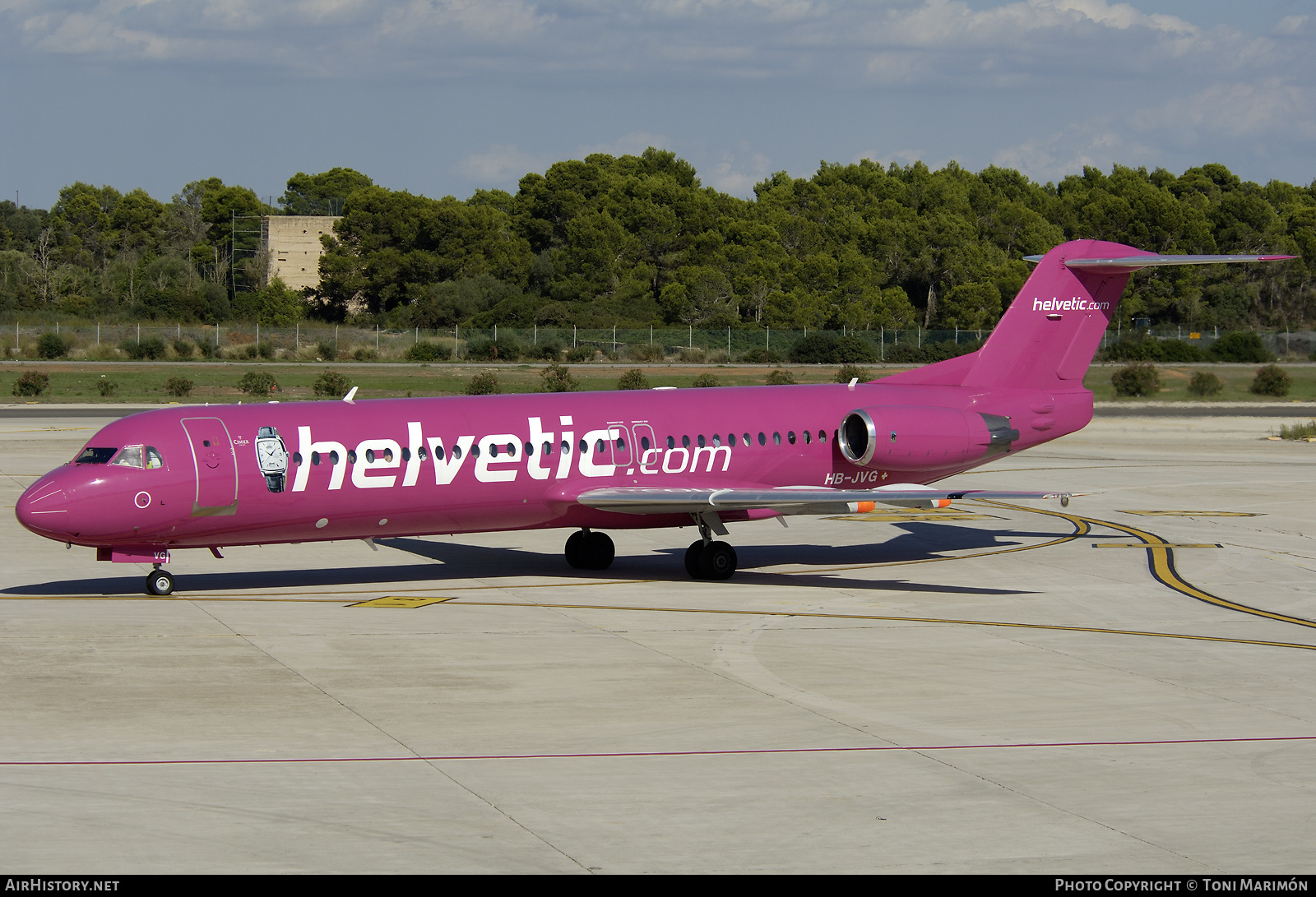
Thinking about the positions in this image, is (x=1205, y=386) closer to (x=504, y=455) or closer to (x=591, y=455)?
(x=591, y=455)

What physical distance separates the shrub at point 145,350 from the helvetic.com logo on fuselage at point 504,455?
79.2 m

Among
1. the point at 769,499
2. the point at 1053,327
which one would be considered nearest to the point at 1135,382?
the point at 1053,327

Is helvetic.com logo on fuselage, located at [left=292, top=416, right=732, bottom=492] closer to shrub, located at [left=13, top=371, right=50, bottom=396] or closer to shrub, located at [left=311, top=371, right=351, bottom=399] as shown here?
shrub, located at [left=311, top=371, right=351, bottom=399]

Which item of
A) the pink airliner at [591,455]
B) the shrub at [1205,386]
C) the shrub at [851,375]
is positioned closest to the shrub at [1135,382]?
the shrub at [1205,386]

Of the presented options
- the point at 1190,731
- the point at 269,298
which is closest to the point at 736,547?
the point at 1190,731

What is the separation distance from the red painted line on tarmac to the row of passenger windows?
32.1 ft

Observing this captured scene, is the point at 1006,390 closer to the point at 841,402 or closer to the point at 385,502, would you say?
the point at 841,402

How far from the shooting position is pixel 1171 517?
35.1m

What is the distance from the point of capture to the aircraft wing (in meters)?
23.9

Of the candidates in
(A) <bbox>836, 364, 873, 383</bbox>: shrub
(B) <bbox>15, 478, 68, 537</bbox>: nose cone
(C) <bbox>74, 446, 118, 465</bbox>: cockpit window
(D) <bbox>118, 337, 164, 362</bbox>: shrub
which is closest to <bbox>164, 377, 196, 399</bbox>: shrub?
(D) <bbox>118, 337, 164, 362</bbox>: shrub

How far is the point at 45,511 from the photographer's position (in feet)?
70.7

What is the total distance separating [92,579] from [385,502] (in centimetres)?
635

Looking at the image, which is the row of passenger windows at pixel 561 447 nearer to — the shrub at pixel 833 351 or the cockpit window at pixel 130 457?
the cockpit window at pixel 130 457

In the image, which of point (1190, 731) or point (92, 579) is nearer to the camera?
point (1190, 731)
